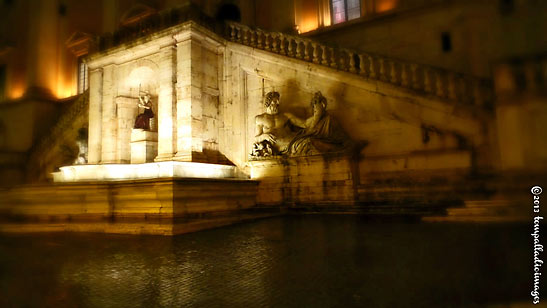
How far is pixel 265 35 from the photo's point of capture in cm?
1060

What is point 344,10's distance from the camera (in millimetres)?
15070

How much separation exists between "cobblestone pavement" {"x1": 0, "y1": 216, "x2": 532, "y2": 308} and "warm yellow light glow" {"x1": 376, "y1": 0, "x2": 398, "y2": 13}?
11.5m

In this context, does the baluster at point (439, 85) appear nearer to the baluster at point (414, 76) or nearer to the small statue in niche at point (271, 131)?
the baluster at point (414, 76)

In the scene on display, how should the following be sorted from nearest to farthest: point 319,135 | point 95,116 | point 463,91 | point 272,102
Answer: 1. point 463,91
2. point 319,135
3. point 272,102
4. point 95,116

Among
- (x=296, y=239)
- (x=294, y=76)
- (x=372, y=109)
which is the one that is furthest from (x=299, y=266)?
(x=294, y=76)

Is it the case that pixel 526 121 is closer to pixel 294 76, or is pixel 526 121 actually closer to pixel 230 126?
pixel 294 76

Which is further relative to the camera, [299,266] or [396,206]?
[396,206]

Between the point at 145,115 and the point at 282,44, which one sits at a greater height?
the point at 282,44

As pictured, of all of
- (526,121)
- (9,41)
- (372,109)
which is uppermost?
(9,41)

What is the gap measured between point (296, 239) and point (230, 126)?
253 inches

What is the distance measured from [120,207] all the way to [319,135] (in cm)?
523

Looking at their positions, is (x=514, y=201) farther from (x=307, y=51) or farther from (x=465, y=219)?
(x=307, y=51)

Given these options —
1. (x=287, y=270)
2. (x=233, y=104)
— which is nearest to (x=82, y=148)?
(x=233, y=104)

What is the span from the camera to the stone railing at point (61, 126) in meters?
14.4
